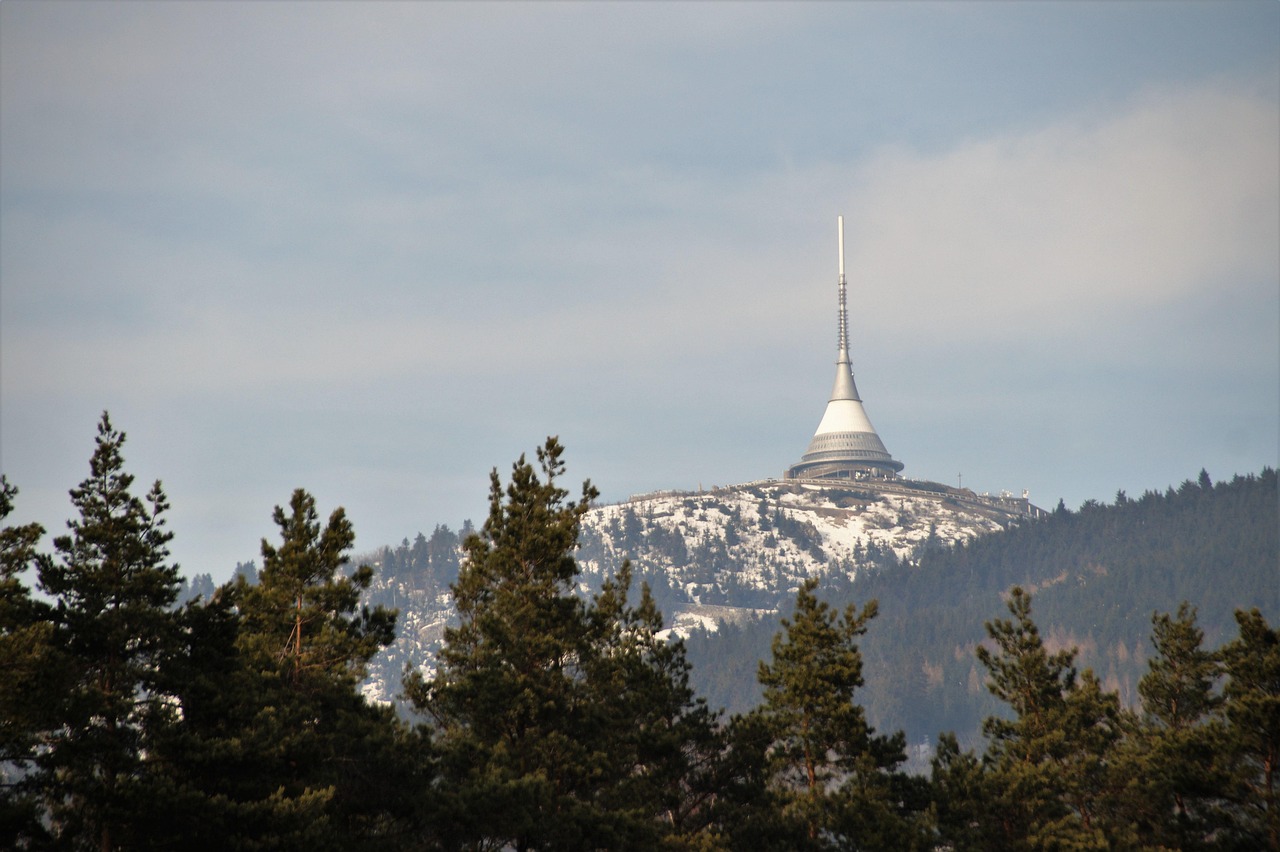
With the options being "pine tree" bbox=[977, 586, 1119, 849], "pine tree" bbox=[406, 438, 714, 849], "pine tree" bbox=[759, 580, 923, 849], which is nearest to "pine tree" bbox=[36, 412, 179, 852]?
"pine tree" bbox=[406, 438, 714, 849]

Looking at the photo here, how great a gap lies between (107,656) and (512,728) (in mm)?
12374

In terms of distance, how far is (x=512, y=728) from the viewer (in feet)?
133

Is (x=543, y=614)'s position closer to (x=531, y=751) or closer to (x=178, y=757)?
(x=531, y=751)

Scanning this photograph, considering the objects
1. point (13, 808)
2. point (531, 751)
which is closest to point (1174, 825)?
point (531, 751)

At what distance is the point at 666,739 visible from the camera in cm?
4253

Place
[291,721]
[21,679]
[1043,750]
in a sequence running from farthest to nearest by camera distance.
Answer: [1043,750] < [291,721] < [21,679]

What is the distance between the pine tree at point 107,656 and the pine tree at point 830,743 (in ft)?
63.7

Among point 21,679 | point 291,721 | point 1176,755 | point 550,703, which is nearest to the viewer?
point 21,679

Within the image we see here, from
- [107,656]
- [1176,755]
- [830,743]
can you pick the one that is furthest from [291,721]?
[1176,755]

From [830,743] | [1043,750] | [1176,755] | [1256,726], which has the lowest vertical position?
[1176,755]

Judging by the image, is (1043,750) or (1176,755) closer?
(1176,755)

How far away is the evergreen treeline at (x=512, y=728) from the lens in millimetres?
30250

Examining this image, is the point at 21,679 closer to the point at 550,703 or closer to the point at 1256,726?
the point at 550,703

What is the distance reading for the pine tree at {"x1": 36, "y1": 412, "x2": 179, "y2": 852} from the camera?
29.3 m
